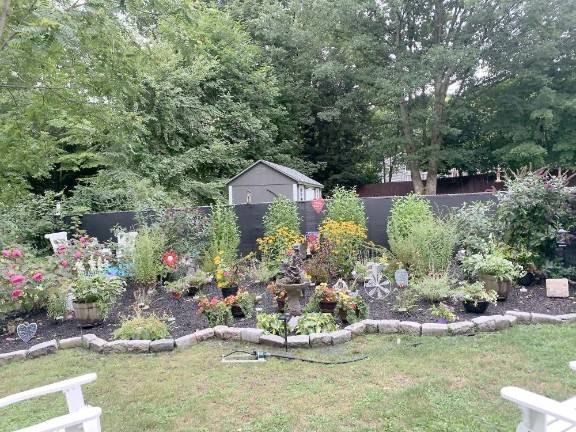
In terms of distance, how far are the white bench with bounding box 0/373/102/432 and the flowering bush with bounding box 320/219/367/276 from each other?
4.04 meters

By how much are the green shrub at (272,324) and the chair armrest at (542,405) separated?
2418mm

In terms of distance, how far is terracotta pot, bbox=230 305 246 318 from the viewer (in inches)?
167

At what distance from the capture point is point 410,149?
50.5 feet

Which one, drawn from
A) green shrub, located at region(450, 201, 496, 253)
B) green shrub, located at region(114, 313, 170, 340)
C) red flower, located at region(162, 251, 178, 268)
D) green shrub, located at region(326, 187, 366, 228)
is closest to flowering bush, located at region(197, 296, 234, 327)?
green shrub, located at region(114, 313, 170, 340)

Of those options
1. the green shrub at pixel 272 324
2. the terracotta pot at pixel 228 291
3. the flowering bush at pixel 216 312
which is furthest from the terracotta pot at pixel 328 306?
the terracotta pot at pixel 228 291

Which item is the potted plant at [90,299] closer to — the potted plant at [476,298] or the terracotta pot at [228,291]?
the terracotta pot at [228,291]

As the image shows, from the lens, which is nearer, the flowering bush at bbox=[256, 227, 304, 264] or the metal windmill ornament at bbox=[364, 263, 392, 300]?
the metal windmill ornament at bbox=[364, 263, 392, 300]

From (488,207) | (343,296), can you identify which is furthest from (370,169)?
(343,296)

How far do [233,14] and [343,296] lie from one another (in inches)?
614

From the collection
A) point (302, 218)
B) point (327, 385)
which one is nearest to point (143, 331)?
point (327, 385)

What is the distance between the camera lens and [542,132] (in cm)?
1408

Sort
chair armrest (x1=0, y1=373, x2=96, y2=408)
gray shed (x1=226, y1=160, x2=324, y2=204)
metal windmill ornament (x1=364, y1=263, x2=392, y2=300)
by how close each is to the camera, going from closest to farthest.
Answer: chair armrest (x1=0, y1=373, x2=96, y2=408), metal windmill ornament (x1=364, y1=263, x2=392, y2=300), gray shed (x1=226, y1=160, x2=324, y2=204)

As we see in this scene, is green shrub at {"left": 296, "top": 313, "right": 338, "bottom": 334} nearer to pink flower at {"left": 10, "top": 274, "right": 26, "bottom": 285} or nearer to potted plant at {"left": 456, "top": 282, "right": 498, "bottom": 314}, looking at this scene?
potted plant at {"left": 456, "top": 282, "right": 498, "bottom": 314}

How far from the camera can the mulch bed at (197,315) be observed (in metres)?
3.98
